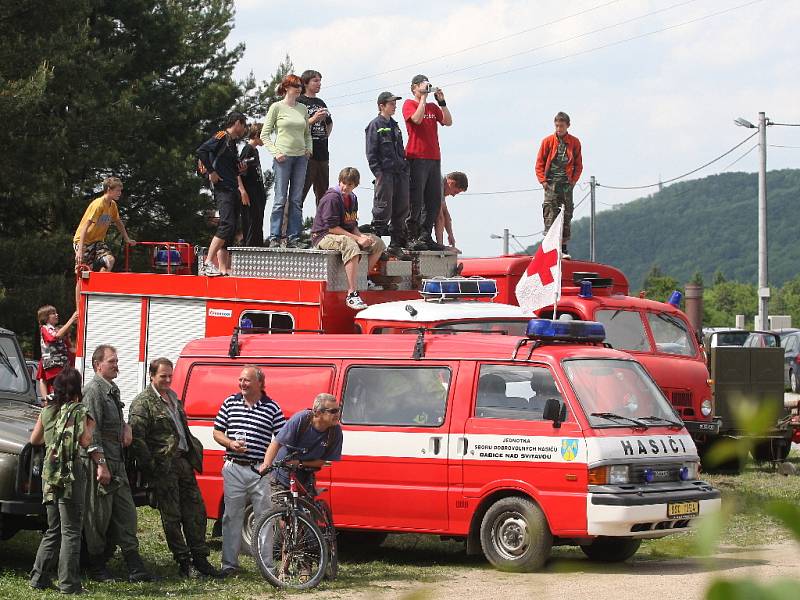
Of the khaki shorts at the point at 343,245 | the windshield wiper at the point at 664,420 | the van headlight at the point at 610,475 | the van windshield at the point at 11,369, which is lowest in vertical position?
the van headlight at the point at 610,475

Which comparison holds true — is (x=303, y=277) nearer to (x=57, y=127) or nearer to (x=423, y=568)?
(x=423, y=568)

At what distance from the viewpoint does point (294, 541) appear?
31.7ft

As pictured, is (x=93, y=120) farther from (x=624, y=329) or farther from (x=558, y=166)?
(x=624, y=329)

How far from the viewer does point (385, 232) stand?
14.4m

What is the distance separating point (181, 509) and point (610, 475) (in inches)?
128

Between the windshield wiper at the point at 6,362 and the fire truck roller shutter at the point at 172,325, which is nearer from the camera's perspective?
the windshield wiper at the point at 6,362

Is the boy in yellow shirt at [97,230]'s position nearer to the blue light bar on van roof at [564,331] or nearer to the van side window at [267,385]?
the van side window at [267,385]

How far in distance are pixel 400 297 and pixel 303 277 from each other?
1325 mm

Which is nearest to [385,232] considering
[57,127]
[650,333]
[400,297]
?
[400,297]

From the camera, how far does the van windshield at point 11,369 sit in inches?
457

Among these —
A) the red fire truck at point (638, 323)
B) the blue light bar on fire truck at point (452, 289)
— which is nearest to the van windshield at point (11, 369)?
the blue light bar on fire truck at point (452, 289)

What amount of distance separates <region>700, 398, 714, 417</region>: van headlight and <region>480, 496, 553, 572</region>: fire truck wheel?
593 centimetres

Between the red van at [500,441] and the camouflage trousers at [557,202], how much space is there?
482 cm

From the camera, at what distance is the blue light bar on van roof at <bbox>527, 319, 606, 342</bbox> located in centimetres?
1069
